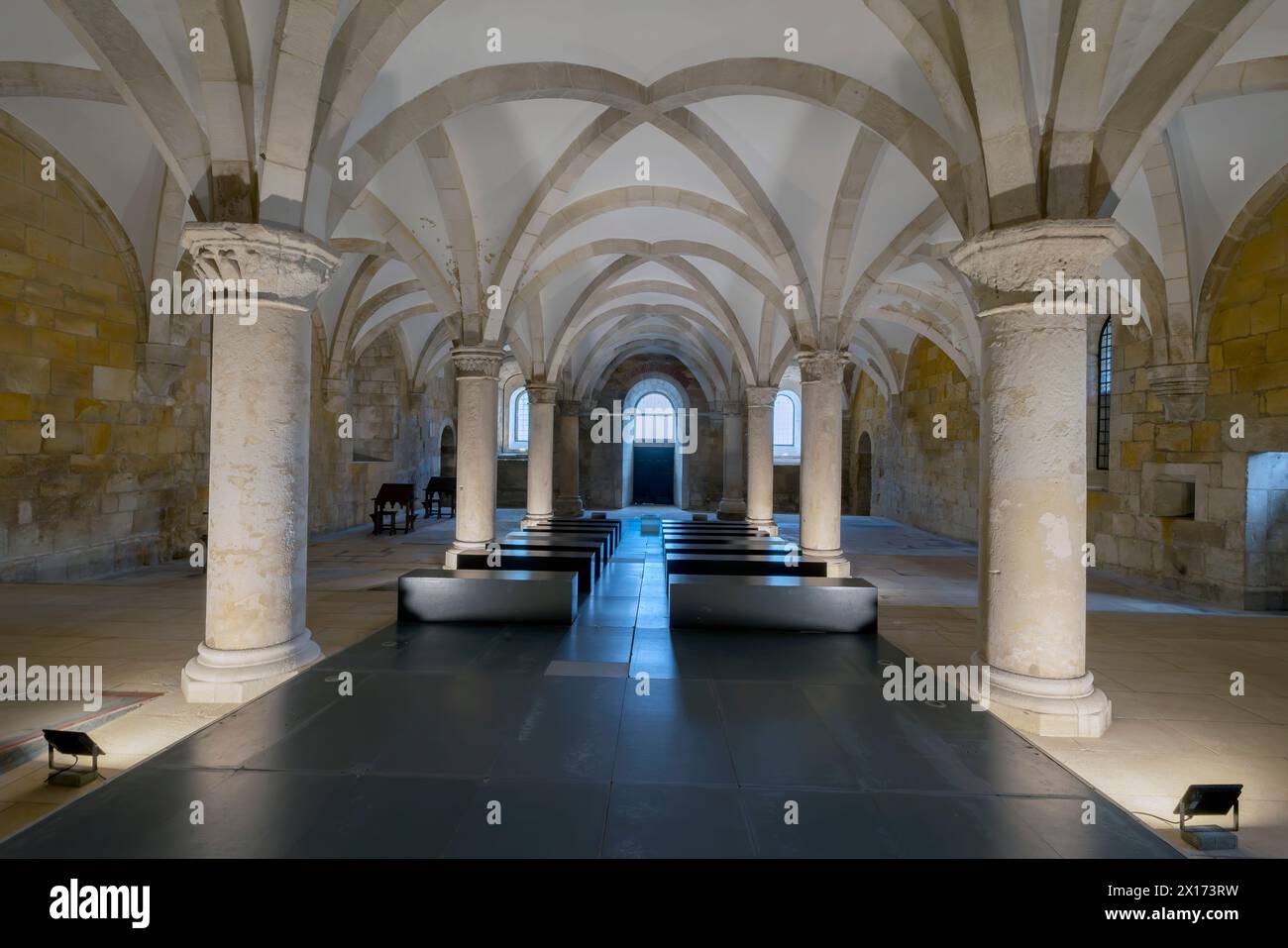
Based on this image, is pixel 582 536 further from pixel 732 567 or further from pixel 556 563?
pixel 732 567

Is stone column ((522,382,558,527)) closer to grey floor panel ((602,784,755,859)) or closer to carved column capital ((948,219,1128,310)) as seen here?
carved column capital ((948,219,1128,310))

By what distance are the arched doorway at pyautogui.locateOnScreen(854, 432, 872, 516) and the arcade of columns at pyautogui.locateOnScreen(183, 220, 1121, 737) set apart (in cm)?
1787

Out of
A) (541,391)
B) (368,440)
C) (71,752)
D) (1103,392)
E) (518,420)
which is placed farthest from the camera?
(518,420)

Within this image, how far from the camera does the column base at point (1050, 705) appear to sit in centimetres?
359

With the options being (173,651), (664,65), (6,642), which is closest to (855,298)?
(664,65)

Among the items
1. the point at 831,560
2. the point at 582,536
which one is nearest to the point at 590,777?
the point at 831,560

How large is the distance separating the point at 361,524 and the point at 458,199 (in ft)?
32.9

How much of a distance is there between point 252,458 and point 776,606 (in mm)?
3614

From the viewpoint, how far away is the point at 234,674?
12.7ft

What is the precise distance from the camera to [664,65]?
605cm

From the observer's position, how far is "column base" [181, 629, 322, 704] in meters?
3.82

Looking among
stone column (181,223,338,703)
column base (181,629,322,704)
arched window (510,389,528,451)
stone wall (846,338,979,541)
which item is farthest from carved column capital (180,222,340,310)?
arched window (510,389,528,451)

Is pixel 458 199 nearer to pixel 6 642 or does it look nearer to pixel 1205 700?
pixel 6 642

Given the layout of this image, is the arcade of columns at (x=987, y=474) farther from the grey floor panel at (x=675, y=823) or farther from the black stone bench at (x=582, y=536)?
the black stone bench at (x=582, y=536)
